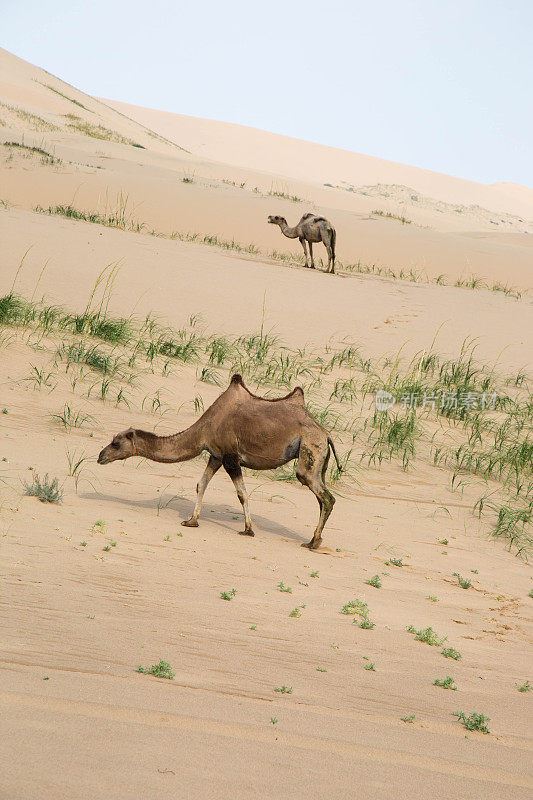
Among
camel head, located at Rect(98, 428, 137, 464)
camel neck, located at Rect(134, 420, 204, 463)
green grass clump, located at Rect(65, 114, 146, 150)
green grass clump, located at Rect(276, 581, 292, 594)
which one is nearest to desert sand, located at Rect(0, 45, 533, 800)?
green grass clump, located at Rect(276, 581, 292, 594)

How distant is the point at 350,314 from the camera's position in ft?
51.1

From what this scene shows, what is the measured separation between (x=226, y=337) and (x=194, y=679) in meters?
9.65

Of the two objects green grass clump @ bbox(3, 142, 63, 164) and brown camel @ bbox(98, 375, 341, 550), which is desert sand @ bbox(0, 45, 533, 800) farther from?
green grass clump @ bbox(3, 142, 63, 164)

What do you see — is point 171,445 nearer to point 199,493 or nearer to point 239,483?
point 199,493

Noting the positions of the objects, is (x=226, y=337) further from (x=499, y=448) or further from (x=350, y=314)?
(x=499, y=448)

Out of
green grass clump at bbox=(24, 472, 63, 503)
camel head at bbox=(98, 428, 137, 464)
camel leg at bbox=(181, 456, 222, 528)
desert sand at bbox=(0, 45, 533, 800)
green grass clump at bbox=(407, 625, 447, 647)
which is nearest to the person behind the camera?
desert sand at bbox=(0, 45, 533, 800)

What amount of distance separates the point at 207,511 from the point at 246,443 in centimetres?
94

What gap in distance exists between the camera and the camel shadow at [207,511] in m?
6.36

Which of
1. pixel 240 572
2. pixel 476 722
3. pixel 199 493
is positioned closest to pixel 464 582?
pixel 240 572

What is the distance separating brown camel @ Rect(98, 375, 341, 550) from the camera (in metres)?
6.10

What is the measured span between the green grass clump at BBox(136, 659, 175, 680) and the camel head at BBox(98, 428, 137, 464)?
286cm

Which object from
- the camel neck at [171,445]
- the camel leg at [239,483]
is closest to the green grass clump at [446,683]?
the camel leg at [239,483]

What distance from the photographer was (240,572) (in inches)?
207

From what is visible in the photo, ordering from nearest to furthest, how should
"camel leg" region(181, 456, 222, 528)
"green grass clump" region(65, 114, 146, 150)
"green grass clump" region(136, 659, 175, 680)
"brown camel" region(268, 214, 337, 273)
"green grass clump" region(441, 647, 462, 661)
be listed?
"green grass clump" region(136, 659, 175, 680)
"green grass clump" region(441, 647, 462, 661)
"camel leg" region(181, 456, 222, 528)
"brown camel" region(268, 214, 337, 273)
"green grass clump" region(65, 114, 146, 150)
